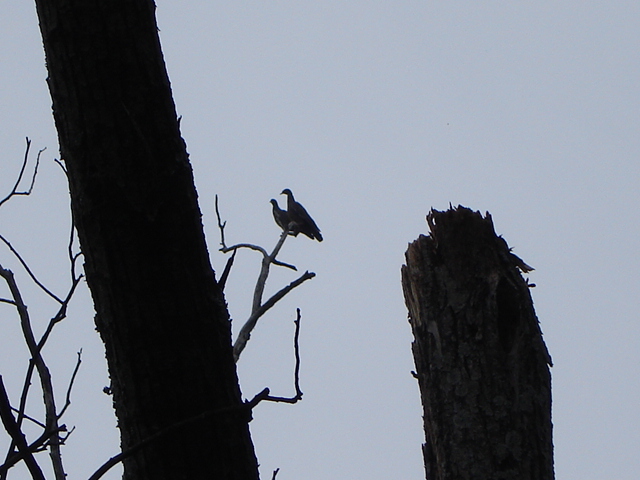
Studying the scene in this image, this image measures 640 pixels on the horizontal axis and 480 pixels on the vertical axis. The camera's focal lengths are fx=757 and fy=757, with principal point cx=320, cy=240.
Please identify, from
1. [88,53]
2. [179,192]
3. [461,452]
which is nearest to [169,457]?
[179,192]

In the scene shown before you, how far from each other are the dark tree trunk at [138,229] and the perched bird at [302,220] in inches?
483

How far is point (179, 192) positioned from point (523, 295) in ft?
7.36

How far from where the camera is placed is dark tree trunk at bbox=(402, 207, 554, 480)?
9.99 ft

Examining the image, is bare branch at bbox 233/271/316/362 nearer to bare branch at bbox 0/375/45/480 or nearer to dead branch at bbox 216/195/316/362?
dead branch at bbox 216/195/316/362

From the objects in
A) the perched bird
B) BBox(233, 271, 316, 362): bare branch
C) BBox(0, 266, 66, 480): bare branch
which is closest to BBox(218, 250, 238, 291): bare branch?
BBox(0, 266, 66, 480): bare branch

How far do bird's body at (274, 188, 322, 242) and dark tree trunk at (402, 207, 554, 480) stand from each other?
10.2 meters

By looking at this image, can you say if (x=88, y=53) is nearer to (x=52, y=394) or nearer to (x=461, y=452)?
(x=52, y=394)

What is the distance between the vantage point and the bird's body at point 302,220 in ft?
45.4

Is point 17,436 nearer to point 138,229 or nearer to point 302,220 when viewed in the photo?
point 138,229

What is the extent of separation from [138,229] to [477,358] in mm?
2140

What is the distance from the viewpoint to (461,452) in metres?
3.07

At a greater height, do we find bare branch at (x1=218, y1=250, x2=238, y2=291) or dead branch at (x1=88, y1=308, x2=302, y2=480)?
bare branch at (x1=218, y1=250, x2=238, y2=291)

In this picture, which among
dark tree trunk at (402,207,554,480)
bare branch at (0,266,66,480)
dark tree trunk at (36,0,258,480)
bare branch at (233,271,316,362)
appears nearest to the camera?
dark tree trunk at (36,0,258,480)

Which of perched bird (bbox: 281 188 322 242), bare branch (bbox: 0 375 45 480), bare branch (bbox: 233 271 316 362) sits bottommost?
bare branch (bbox: 0 375 45 480)
